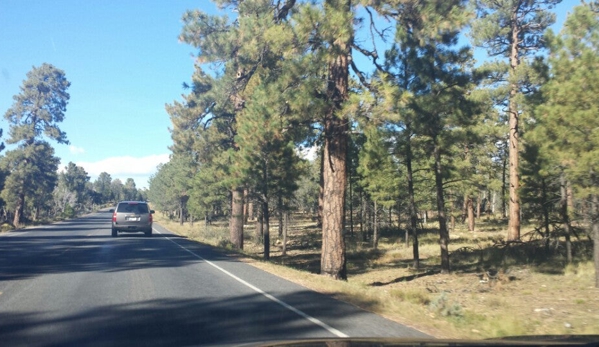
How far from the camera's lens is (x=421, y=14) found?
47.0 feet

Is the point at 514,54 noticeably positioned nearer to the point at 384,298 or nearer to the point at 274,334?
the point at 384,298

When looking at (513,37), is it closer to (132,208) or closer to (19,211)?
(132,208)

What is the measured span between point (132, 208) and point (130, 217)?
0.53 metres

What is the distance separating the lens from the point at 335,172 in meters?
15.9

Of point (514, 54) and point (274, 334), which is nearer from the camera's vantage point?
point (274, 334)

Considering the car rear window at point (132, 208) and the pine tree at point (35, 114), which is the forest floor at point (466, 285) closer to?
the car rear window at point (132, 208)

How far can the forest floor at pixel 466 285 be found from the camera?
A: 27.7ft

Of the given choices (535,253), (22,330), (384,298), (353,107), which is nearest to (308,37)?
(353,107)

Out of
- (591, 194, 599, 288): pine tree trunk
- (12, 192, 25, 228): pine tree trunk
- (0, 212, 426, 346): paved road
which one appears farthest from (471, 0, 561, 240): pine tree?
(12, 192, 25, 228): pine tree trunk

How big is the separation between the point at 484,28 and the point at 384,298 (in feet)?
74.2

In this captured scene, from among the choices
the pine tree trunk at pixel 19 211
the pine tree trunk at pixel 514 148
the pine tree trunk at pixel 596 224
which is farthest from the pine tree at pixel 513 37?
the pine tree trunk at pixel 19 211

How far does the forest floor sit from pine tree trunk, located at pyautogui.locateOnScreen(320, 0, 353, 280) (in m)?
1.09

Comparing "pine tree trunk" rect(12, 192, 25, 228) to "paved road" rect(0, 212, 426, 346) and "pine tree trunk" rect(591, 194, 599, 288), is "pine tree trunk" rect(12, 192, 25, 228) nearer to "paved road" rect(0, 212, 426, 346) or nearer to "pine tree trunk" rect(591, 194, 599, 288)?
"paved road" rect(0, 212, 426, 346)

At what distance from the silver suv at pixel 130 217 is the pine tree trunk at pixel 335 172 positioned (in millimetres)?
15389
